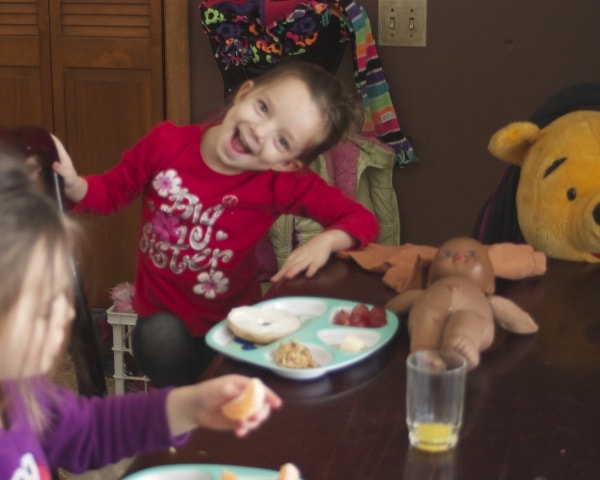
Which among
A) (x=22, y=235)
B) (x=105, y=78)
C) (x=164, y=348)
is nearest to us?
(x=22, y=235)

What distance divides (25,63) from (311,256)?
1.81m

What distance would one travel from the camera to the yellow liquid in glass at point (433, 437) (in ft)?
2.76

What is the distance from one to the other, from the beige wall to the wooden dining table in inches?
62.9

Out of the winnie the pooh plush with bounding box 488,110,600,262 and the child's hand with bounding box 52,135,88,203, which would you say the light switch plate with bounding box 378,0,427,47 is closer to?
the winnie the pooh plush with bounding box 488,110,600,262

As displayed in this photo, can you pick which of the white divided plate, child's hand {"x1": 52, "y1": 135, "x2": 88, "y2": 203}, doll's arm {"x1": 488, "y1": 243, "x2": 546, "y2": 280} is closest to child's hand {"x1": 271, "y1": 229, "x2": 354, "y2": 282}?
the white divided plate

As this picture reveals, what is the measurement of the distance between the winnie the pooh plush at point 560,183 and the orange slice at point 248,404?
2.97 feet

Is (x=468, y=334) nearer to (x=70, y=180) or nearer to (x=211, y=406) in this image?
(x=211, y=406)

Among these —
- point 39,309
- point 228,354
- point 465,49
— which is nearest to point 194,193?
point 228,354

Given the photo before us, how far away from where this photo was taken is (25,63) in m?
2.86

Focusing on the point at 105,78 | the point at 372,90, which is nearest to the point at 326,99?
the point at 372,90

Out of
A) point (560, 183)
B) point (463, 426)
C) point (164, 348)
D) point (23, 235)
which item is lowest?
point (164, 348)

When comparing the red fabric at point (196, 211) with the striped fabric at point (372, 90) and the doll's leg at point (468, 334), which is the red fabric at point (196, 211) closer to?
the doll's leg at point (468, 334)

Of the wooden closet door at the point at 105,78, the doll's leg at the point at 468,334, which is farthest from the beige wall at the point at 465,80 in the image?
the doll's leg at the point at 468,334

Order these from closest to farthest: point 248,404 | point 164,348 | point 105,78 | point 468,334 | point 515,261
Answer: point 248,404 → point 468,334 → point 515,261 → point 164,348 → point 105,78
